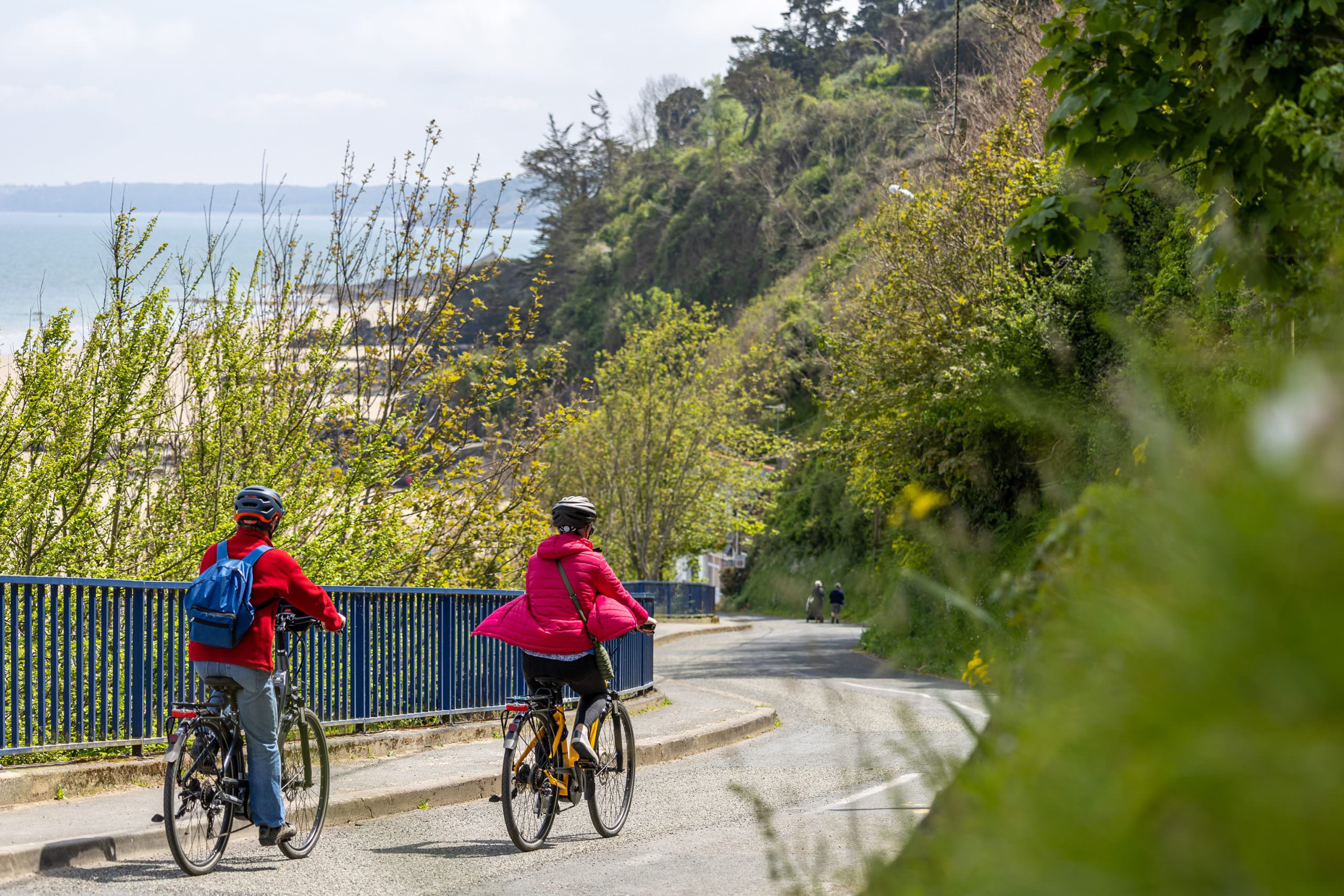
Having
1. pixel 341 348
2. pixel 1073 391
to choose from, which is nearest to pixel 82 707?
pixel 341 348

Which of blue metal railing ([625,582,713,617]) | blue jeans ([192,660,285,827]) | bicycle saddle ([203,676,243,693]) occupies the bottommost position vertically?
blue metal railing ([625,582,713,617])

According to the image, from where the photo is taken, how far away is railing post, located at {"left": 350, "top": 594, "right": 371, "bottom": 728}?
11039 mm

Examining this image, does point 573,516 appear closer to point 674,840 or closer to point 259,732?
point 674,840

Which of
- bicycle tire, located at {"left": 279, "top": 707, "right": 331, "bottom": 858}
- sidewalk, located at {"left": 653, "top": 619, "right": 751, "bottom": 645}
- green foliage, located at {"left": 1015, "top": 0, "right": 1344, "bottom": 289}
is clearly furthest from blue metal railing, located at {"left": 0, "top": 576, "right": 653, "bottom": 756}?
sidewalk, located at {"left": 653, "top": 619, "right": 751, "bottom": 645}

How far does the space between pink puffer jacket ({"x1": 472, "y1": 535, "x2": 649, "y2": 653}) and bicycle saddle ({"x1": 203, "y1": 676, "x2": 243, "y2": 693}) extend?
52.1 inches

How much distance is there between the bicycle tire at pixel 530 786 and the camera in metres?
6.95

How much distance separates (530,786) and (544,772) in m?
0.13

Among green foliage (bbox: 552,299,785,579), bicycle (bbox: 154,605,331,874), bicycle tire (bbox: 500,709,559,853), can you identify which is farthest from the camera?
green foliage (bbox: 552,299,785,579)

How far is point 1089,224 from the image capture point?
6.80 m

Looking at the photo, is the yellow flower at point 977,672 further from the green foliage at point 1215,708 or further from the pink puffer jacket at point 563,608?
the pink puffer jacket at point 563,608

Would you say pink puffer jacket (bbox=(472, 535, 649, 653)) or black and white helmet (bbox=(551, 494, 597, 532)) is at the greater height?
black and white helmet (bbox=(551, 494, 597, 532))

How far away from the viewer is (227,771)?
6.46m

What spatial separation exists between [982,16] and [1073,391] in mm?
41417

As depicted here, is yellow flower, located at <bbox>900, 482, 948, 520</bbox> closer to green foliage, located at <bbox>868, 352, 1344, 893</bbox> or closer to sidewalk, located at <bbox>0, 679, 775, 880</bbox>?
green foliage, located at <bbox>868, 352, 1344, 893</bbox>
